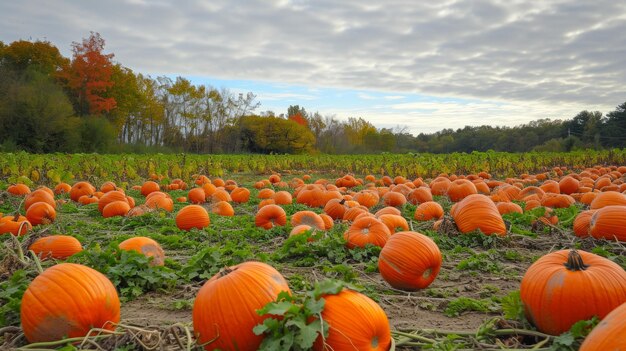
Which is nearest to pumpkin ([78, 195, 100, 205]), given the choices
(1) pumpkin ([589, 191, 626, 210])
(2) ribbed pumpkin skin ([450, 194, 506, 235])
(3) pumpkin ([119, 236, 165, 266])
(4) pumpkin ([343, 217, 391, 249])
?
(3) pumpkin ([119, 236, 165, 266])

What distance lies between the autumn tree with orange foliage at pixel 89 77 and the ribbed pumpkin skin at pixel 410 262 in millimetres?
52806

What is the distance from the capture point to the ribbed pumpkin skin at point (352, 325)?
2.44m

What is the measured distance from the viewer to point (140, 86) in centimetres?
6894

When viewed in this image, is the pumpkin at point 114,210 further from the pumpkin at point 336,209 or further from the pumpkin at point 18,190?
the pumpkin at point 336,209

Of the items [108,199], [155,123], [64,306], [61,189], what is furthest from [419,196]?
[155,123]

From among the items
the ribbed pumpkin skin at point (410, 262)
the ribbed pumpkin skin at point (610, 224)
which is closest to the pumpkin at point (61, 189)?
the ribbed pumpkin skin at point (410, 262)

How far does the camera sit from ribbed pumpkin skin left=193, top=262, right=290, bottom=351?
8.55ft

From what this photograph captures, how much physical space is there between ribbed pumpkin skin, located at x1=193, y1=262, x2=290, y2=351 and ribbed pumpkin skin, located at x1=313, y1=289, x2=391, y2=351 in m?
0.35

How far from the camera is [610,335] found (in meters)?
2.05

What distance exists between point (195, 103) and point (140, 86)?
26.3ft

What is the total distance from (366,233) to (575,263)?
2.60m

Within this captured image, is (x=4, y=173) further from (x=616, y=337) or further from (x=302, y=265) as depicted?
(x=616, y=337)

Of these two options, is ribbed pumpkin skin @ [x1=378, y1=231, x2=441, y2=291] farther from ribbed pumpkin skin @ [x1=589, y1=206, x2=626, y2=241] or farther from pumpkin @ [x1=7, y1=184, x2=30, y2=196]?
pumpkin @ [x1=7, y1=184, x2=30, y2=196]

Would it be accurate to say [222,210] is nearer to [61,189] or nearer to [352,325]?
[61,189]
